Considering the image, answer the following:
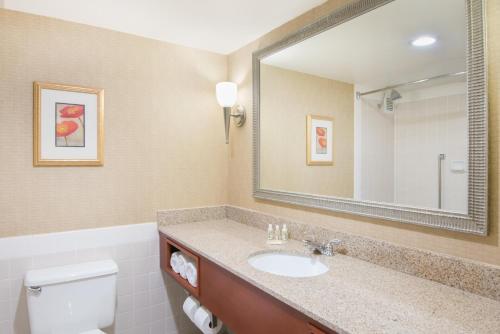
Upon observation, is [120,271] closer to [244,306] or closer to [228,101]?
[244,306]

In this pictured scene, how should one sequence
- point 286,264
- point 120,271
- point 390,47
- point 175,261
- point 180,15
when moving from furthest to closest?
point 120,271
point 175,261
point 180,15
point 286,264
point 390,47

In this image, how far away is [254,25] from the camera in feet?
6.57

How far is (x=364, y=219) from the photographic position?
1522 mm

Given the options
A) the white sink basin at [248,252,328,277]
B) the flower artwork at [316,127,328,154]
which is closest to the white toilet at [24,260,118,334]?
the white sink basin at [248,252,328,277]

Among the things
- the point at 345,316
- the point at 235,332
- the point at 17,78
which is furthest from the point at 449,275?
the point at 17,78

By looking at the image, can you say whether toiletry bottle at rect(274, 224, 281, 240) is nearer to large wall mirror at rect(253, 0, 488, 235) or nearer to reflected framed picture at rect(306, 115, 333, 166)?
large wall mirror at rect(253, 0, 488, 235)

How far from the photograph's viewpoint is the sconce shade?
7.39 feet

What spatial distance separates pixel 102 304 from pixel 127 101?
1235mm

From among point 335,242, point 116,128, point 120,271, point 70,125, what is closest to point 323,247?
point 335,242

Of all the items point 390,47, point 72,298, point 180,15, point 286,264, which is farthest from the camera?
point 180,15

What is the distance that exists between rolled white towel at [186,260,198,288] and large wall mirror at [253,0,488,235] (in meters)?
0.64

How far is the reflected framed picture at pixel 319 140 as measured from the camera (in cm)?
173

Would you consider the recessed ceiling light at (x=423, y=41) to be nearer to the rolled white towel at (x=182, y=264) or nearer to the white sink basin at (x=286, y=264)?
the white sink basin at (x=286, y=264)

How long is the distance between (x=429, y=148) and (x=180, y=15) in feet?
4.88
